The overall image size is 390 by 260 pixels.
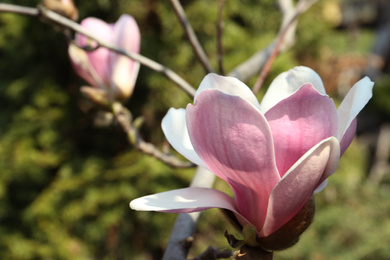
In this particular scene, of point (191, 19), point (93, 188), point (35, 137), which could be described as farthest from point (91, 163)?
point (191, 19)

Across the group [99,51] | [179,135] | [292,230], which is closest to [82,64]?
[99,51]

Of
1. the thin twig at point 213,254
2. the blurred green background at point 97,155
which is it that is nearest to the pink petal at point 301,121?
the thin twig at point 213,254

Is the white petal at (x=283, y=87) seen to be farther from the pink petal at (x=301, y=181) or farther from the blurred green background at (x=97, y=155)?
the blurred green background at (x=97, y=155)

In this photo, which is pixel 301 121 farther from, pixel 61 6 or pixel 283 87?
pixel 61 6

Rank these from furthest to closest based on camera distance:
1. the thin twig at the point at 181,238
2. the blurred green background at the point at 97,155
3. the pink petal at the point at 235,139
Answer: the blurred green background at the point at 97,155 → the thin twig at the point at 181,238 → the pink petal at the point at 235,139

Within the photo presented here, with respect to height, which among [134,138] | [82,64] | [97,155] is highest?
[82,64]

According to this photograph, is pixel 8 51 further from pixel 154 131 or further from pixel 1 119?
pixel 154 131
